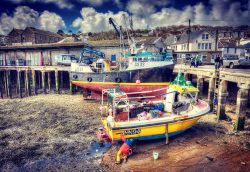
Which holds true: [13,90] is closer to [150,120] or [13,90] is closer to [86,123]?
[86,123]

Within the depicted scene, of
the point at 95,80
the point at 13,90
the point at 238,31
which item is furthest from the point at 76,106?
the point at 238,31

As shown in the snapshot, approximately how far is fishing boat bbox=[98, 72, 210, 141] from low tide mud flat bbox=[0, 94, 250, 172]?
91cm

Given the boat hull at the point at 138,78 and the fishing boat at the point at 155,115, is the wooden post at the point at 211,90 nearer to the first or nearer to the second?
the fishing boat at the point at 155,115

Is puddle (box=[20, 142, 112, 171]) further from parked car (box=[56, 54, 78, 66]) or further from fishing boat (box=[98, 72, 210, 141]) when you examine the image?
parked car (box=[56, 54, 78, 66])

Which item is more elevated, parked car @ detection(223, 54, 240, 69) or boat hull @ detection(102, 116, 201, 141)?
parked car @ detection(223, 54, 240, 69)

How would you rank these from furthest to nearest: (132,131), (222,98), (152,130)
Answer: (222,98)
(152,130)
(132,131)

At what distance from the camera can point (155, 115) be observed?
9781 millimetres

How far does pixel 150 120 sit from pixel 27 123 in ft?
30.9

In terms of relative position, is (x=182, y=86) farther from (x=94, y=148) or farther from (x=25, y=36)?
(x=25, y=36)

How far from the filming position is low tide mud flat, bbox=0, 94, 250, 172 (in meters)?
8.14

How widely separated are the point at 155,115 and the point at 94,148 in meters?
3.69

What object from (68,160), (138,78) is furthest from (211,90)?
(68,160)

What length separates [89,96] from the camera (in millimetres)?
19750

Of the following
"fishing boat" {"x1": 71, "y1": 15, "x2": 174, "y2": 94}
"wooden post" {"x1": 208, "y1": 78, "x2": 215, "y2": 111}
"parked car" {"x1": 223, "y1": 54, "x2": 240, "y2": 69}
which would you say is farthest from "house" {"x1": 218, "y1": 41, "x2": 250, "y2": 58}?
"wooden post" {"x1": 208, "y1": 78, "x2": 215, "y2": 111}
